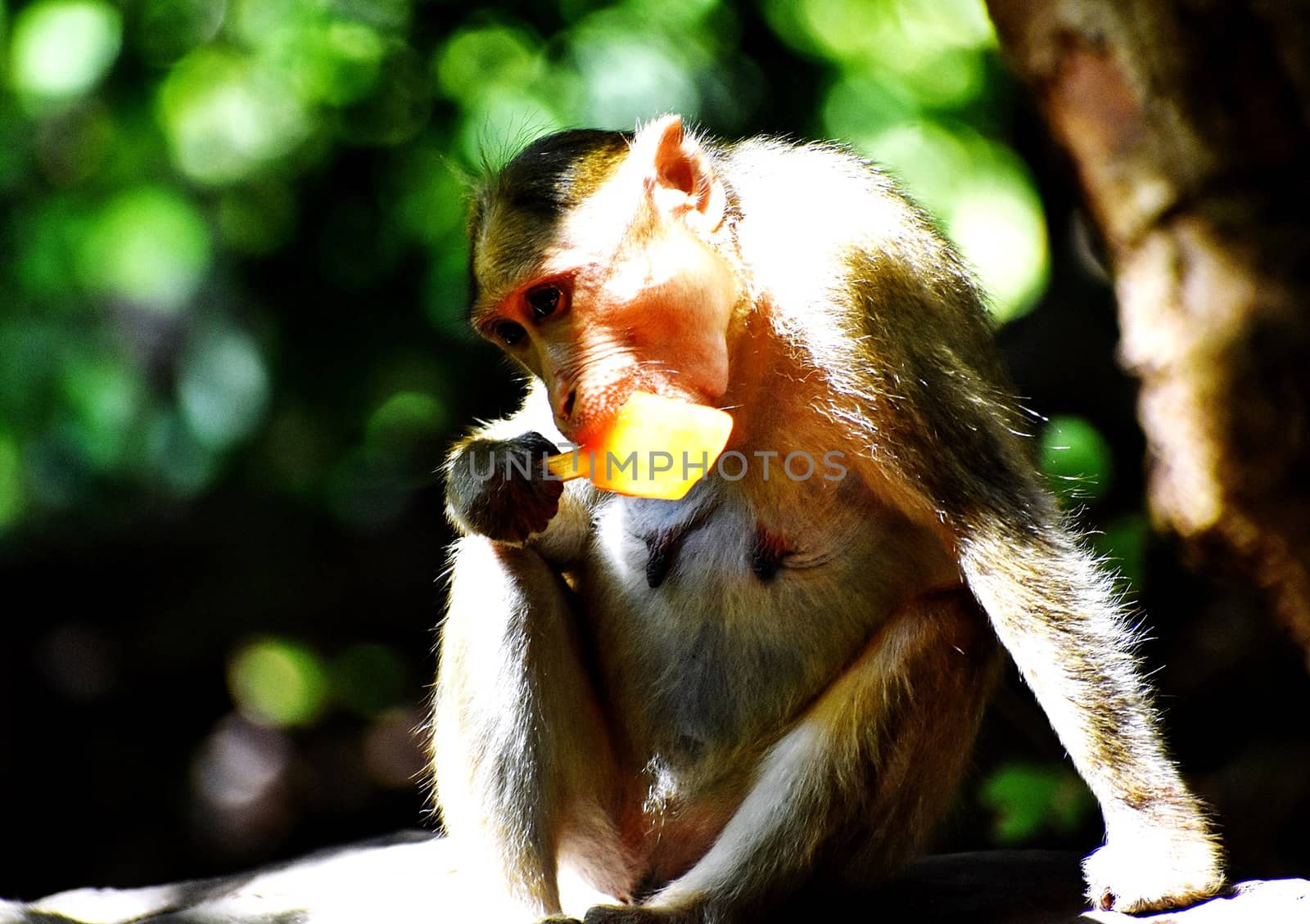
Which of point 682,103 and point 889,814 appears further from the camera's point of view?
point 682,103

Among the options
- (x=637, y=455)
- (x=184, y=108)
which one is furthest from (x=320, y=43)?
(x=637, y=455)

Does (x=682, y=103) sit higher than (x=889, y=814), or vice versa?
(x=682, y=103)

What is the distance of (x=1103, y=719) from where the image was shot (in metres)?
3.70

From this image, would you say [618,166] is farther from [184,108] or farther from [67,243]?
[67,243]

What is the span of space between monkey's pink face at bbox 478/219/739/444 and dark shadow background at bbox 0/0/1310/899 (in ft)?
4.13

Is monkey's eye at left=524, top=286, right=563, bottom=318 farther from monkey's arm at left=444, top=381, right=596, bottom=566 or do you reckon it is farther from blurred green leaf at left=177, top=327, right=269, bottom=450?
blurred green leaf at left=177, top=327, right=269, bottom=450

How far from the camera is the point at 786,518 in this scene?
4.20m

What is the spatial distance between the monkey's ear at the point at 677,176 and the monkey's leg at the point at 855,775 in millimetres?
1349

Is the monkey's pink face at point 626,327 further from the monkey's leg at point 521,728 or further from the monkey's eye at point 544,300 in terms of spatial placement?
the monkey's leg at point 521,728

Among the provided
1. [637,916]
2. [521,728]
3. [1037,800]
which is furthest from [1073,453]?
[637,916]

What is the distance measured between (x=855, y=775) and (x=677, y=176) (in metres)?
1.88

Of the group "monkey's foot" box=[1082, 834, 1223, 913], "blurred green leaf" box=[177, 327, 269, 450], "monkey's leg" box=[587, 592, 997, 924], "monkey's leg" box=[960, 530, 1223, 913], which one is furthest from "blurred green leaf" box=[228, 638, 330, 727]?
"monkey's foot" box=[1082, 834, 1223, 913]

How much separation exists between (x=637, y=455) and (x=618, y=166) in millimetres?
942

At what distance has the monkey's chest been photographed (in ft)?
13.6
